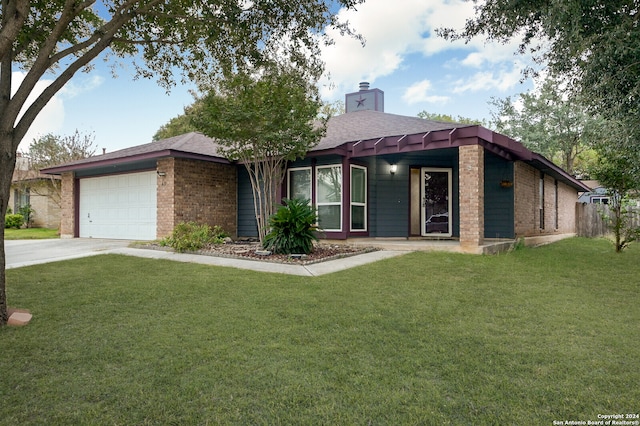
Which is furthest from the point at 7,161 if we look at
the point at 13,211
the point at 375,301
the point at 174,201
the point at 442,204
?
the point at 13,211

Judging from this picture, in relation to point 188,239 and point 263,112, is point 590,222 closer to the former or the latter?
point 263,112

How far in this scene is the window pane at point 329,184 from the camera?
9617 mm

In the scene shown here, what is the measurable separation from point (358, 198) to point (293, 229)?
2.80 m

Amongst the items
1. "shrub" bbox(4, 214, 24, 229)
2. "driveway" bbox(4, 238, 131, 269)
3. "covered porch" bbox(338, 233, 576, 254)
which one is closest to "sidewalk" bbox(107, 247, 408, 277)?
"covered porch" bbox(338, 233, 576, 254)

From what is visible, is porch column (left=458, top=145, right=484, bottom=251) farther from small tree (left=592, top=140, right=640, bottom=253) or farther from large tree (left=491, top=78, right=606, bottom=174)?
large tree (left=491, top=78, right=606, bottom=174)

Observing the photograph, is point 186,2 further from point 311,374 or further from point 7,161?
point 311,374

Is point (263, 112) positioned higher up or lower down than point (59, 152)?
lower down

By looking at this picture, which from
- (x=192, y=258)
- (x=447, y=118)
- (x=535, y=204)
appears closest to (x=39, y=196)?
(x=192, y=258)

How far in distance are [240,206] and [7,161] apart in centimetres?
857

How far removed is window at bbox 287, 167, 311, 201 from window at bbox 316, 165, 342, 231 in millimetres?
366

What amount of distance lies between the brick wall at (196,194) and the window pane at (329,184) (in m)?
3.37

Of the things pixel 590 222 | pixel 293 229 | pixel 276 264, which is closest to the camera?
pixel 276 264

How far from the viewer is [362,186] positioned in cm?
999

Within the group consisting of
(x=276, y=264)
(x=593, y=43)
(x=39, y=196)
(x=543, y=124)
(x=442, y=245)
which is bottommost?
(x=276, y=264)
